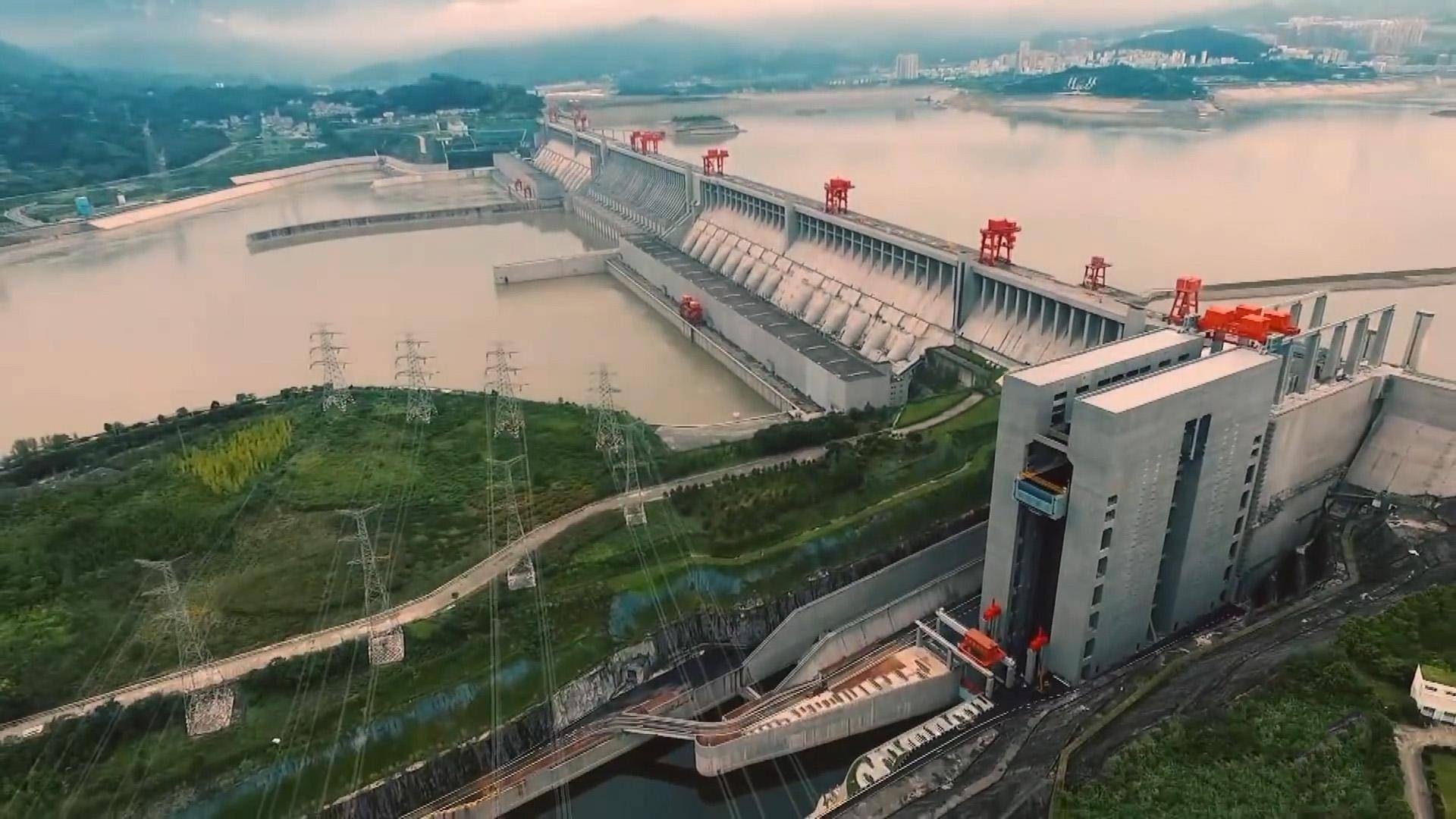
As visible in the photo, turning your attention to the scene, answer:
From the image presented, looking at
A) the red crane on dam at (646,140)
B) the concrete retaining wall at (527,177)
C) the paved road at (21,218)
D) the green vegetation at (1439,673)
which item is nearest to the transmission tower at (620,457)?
the green vegetation at (1439,673)

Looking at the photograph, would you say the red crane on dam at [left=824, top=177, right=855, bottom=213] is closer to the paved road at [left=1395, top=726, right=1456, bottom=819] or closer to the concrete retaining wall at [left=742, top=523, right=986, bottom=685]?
the concrete retaining wall at [left=742, top=523, right=986, bottom=685]

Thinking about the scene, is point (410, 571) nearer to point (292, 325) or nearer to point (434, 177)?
point (292, 325)

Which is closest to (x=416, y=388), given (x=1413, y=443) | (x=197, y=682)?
(x=197, y=682)

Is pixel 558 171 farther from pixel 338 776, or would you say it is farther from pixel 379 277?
pixel 338 776

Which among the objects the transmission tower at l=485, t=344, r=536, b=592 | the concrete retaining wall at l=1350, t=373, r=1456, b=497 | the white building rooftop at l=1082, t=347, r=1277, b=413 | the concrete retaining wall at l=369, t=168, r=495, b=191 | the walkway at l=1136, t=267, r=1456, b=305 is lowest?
the concrete retaining wall at l=369, t=168, r=495, b=191

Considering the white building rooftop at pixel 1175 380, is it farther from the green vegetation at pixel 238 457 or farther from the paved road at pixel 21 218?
the paved road at pixel 21 218

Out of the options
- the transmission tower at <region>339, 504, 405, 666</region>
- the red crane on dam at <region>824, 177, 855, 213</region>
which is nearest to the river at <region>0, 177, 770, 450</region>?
the red crane on dam at <region>824, 177, 855, 213</region>
